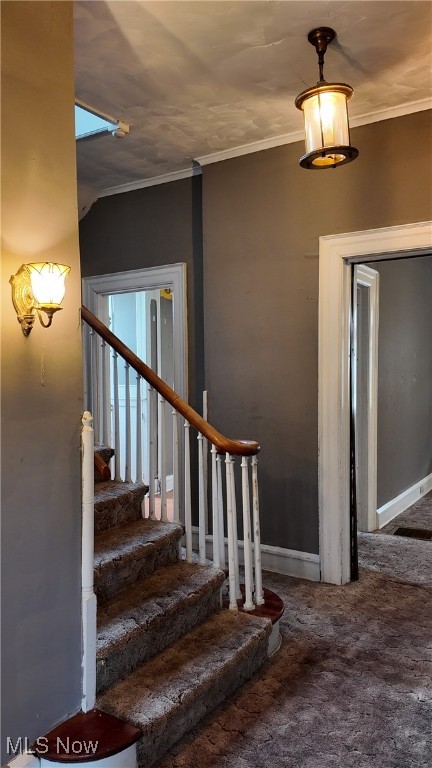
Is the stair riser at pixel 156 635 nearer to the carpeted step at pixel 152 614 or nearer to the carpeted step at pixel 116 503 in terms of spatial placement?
the carpeted step at pixel 152 614

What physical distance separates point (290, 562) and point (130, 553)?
1.37 metres

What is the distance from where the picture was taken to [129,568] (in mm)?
2461

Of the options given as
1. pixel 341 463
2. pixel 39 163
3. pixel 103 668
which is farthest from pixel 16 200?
pixel 341 463

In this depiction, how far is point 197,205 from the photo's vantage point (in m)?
3.86

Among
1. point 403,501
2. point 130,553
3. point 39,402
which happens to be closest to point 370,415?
point 403,501

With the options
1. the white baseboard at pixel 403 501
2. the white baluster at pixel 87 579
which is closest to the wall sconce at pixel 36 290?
the white baluster at pixel 87 579

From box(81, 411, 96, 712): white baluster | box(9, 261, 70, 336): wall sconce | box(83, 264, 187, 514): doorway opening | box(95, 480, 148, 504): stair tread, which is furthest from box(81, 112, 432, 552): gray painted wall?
box(9, 261, 70, 336): wall sconce

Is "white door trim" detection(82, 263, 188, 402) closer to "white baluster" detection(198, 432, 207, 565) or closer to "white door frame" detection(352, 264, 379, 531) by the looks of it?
"white baluster" detection(198, 432, 207, 565)

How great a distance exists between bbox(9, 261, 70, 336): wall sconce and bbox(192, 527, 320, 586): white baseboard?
2.32m

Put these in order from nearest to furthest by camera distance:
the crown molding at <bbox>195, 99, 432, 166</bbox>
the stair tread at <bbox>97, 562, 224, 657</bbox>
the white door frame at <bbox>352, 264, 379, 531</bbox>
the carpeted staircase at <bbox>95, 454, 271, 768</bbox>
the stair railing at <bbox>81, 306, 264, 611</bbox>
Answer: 1. the carpeted staircase at <bbox>95, 454, 271, 768</bbox>
2. the stair tread at <bbox>97, 562, 224, 657</bbox>
3. the stair railing at <bbox>81, 306, 264, 611</bbox>
4. the crown molding at <bbox>195, 99, 432, 166</bbox>
5. the white door frame at <bbox>352, 264, 379, 531</bbox>

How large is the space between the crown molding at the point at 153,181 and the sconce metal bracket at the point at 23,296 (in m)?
2.45

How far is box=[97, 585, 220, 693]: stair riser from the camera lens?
6.55ft

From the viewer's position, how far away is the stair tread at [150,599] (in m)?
2.07

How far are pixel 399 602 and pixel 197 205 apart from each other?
2904 mm
